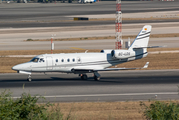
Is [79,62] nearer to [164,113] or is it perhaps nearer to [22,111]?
[22,111]

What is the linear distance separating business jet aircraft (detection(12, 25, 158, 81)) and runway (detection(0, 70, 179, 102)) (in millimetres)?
1320

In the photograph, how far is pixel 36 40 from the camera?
6975 centimetres

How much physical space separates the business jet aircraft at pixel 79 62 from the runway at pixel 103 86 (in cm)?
132

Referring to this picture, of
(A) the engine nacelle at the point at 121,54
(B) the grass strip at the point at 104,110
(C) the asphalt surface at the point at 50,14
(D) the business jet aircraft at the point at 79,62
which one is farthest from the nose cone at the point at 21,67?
(C) the asphalt surface at the point at 50,14

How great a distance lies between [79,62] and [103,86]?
4865mm

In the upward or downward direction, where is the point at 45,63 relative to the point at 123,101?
upward

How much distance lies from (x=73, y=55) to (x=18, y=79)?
23.1ft

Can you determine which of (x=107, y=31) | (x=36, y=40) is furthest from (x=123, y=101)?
(x=107, y=31)

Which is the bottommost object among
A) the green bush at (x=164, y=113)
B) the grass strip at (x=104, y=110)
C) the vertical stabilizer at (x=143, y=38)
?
the grass strip at (x=104, y=110)

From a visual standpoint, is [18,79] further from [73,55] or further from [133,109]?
[133,109]

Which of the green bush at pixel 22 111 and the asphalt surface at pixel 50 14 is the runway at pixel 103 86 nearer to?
the green bush at pixel 22 111

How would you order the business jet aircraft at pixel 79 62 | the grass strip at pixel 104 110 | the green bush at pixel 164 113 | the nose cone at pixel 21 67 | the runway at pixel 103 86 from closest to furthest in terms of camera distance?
1. the green bush at pixel 164 113
2. the grass strip at pixel 104 110
3. the runway at pixel 103 86
4. the nose cone at pixel 21 67
5. the business jet aircraft at pixel 79 62

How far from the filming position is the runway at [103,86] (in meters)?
26.4

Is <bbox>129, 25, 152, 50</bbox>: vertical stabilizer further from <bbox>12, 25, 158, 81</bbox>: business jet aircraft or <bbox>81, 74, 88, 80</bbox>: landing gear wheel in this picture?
<bbox>81, 74, 88, 80</bbox>: landing gear wheel
